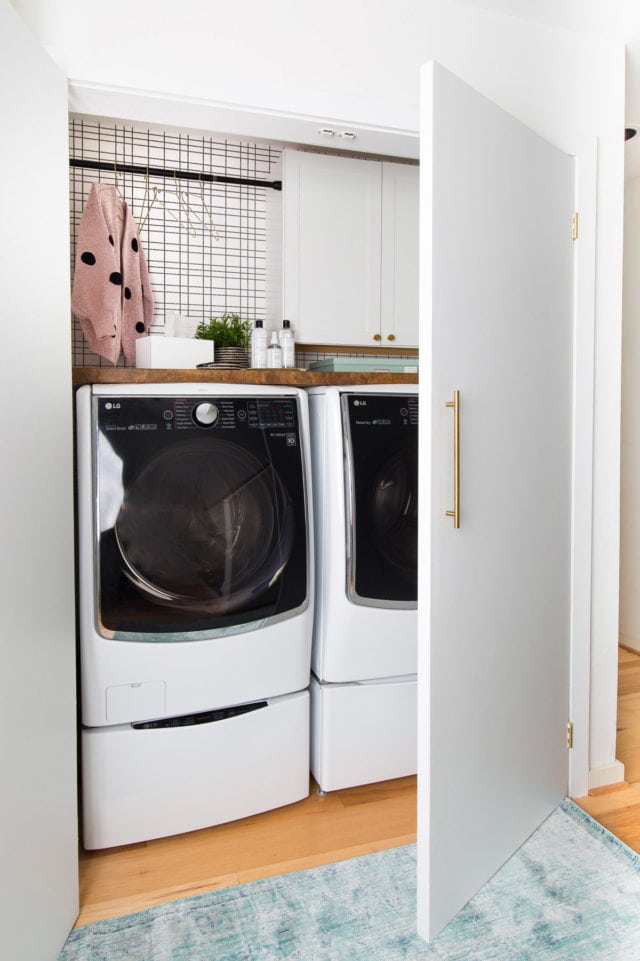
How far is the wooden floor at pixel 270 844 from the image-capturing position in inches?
68.2

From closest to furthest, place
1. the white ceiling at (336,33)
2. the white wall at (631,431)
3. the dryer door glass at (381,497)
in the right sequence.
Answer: the white ceiling at (336,33) < the dryer door glass at (381,497) < the white wall at (631,431)

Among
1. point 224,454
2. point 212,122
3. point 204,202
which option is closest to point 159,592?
point 224,454

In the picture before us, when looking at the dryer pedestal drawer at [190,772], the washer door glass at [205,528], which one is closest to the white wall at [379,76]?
the washer door glass at [205,528]

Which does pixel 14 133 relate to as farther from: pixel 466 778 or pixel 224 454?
pixel 466 778

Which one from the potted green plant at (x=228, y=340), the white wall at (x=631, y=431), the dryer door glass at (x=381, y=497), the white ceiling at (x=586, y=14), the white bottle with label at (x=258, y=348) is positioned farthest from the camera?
the white wall at (x=631, y=431)

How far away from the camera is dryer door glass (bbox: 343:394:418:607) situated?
2.06m

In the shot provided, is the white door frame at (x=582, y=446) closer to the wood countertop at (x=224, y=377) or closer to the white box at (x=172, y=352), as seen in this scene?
the wood countertop at (x=224, y=377)

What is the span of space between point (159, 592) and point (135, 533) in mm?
175

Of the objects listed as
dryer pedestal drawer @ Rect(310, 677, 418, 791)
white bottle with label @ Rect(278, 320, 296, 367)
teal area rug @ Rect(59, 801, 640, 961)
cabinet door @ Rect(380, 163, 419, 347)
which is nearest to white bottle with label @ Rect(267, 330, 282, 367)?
white bottle with label @ Rect(278, 320, 296, 367)

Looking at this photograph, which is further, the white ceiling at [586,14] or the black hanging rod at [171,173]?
the black hanging rod at [171,173]

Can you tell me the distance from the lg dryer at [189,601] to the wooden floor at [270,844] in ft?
0.20

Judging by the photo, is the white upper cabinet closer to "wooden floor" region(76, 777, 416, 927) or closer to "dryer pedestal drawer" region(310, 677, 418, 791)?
"dryer pedestal drawer" region(310, 677, 418, 791)

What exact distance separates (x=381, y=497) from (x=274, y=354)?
771 mm

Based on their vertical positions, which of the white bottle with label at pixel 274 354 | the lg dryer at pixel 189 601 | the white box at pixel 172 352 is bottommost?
the lg dryer at pixel 189 601
